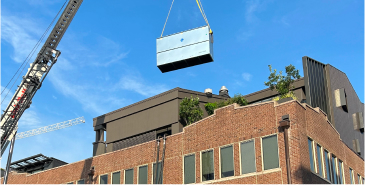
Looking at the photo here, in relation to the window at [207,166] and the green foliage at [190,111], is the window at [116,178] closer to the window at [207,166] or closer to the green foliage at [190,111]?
the green foliage at [190,111]

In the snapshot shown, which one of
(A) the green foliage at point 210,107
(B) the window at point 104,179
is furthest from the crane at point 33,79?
(A) the green foliage at point 210,107

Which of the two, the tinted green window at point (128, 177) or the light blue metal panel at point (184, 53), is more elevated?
the light blue metal panel at point (184, 53)

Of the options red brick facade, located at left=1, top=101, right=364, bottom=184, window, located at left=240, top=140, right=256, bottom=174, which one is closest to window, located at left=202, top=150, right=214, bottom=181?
red brick facade, located at left=1, top=101, right=364, bottom=184

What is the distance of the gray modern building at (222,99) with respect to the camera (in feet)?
109

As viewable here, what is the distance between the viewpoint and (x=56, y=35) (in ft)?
122

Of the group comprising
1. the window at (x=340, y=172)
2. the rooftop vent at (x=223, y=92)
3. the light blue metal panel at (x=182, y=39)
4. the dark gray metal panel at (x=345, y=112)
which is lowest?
the window at (x=340, y=172)

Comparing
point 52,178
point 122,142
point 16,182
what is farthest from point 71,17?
point 16,182

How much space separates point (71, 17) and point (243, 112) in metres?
17.0

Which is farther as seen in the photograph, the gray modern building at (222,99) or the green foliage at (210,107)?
the green foliage at (210,107)

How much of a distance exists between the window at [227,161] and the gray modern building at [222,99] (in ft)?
24.7

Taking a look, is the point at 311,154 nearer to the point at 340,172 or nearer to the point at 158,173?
the point at 340,172

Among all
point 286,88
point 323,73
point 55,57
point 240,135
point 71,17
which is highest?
point 71,17

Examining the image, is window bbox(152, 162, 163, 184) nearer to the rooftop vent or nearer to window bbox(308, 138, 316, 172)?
window bbox(308, 138, 316, 172)

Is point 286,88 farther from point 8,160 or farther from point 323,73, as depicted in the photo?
Answer: point 8,160
